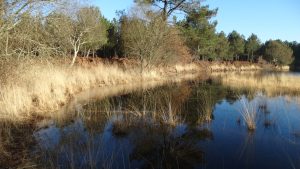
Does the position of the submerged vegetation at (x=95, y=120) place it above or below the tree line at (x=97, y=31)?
below

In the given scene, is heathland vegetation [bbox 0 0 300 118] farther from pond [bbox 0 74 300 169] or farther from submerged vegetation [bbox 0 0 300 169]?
pond [bbox 0 74 300 169]

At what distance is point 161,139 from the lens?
707cm

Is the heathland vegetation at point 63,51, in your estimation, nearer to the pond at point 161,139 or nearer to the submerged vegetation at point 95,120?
the submerged vegetation at point 95,120

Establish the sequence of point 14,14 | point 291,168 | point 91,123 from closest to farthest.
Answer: point 291,168, point 91,123, point 14,14

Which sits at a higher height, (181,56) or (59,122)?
(181,56)

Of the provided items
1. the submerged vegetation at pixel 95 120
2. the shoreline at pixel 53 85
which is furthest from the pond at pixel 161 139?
the shoreline at pixel 53 85

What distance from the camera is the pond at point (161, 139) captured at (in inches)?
227

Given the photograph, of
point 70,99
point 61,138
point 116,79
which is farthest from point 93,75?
point 61,138

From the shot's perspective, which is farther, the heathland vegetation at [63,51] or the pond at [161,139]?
the heathland vegetation at [63,51]

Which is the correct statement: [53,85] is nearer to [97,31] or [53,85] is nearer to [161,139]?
[161,139]

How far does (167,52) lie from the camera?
25.3 meters

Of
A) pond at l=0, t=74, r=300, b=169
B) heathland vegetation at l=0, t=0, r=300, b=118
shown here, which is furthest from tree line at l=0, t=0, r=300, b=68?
pond at l=0, t=74, r=300, b=169

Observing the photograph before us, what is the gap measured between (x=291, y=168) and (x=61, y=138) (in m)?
4.75

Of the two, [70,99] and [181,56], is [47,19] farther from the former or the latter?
[181,56]
